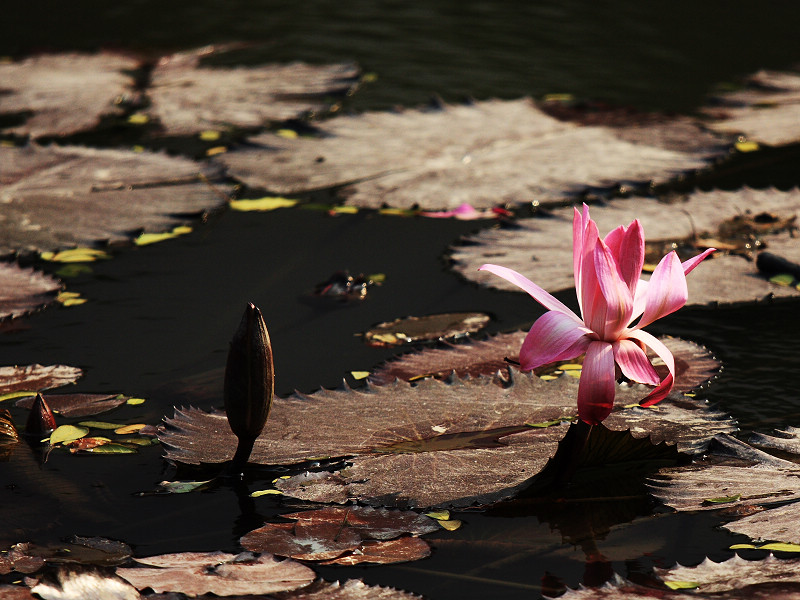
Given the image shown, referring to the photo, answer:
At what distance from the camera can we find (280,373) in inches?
74.9

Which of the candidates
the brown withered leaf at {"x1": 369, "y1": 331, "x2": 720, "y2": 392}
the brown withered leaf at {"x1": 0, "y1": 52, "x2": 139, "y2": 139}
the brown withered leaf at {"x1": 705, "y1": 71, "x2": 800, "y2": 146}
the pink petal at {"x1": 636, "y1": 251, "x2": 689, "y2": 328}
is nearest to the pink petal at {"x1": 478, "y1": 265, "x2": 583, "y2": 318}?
the pink petal at {"x1": 636, "y1": 251, "x2": 689, "y2": 328}

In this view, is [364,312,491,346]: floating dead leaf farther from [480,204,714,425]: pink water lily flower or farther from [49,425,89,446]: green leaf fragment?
[480,204,714,425]: pink water lily flower

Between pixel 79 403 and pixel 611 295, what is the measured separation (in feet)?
3.50

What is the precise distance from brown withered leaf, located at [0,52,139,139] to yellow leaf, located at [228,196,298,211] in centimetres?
94

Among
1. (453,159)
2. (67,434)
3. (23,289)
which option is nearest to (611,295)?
(67,434)

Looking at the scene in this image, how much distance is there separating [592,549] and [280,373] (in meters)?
0.79

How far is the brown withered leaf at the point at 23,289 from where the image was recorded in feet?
7.04

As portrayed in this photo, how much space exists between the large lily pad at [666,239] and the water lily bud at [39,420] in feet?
3.51

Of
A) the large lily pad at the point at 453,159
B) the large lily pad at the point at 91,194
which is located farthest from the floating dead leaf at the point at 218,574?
the large lily pad at the point at 453,159

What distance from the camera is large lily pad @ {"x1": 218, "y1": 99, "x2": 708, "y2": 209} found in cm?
282

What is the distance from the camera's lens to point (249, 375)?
141cm

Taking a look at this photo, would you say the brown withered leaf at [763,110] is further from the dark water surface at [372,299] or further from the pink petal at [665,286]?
the pink petal at [665,286]

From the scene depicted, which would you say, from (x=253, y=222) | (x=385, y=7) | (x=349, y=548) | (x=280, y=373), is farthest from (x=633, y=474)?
(x=385, y=7)

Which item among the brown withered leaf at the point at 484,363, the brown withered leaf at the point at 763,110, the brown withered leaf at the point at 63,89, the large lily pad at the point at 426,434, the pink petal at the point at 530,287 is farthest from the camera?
the brown withered leaf at the point at 63,89
